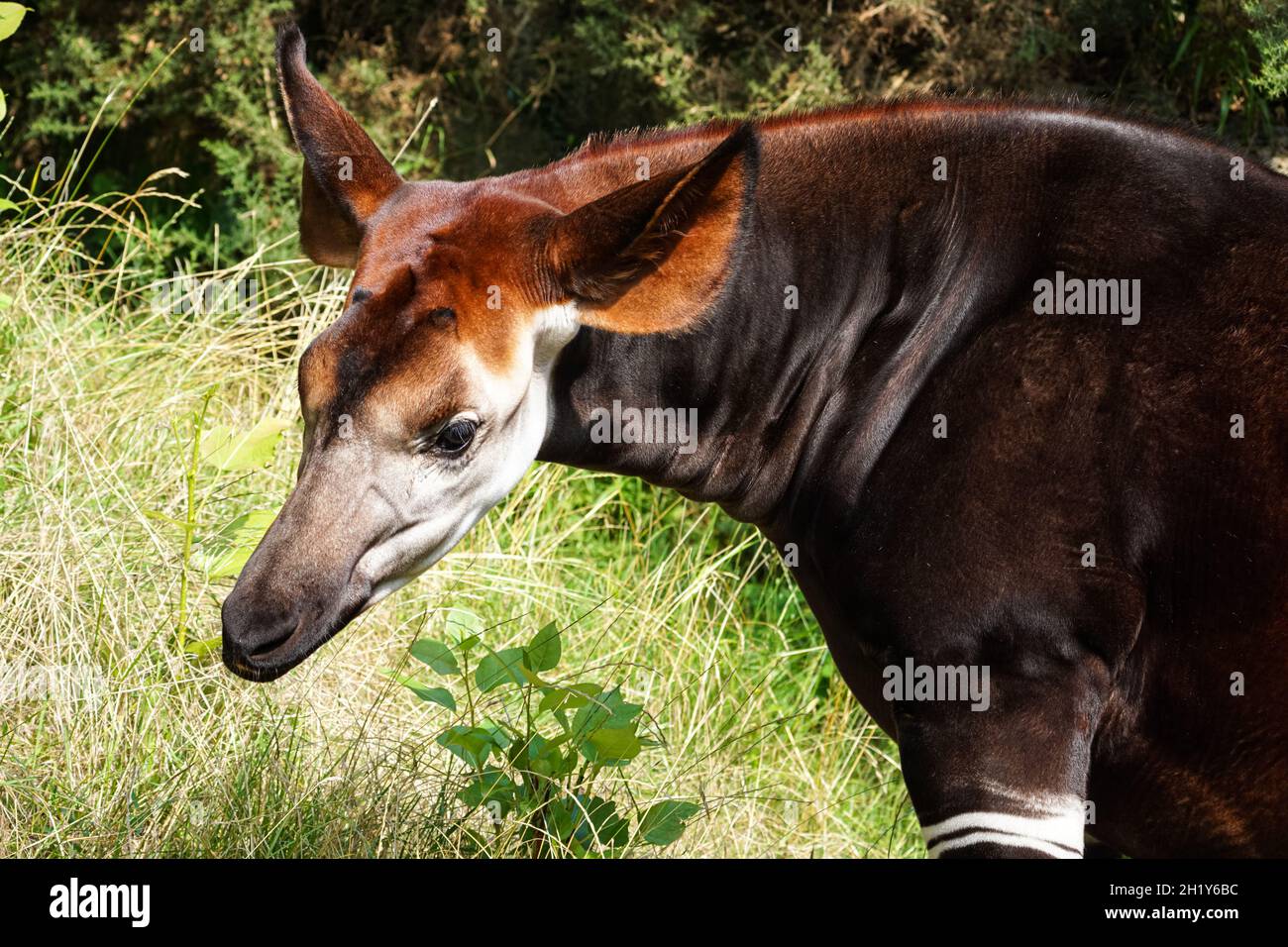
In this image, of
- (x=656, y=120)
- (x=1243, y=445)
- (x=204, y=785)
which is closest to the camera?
(x=1243, y=445)

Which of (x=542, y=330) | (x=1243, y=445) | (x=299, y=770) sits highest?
(x=542, y=330)

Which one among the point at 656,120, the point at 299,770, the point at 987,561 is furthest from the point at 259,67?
the point at 987,561

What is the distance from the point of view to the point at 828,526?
9.47ft

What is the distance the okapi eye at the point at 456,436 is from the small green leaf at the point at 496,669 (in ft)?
2.35

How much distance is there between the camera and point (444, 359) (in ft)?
8.64

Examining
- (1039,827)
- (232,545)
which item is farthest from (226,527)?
(1039,827)

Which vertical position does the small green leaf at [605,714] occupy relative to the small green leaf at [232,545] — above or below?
below

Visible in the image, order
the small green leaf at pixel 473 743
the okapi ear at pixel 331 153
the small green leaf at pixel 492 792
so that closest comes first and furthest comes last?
the okapi ear at pixel 331 153 < the small green leaf at pixel 473 743 < the small green leaf at pixel 492 792

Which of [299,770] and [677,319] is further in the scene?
[299,770]

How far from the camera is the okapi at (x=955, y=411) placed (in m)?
2.61

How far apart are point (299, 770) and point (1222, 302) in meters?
2.37

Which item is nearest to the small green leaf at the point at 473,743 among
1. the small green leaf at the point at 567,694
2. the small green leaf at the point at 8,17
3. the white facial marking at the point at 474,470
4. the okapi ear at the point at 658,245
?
the small green leaf at the point at 567,694

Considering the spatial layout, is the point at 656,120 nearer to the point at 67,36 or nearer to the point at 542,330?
the point at 67,36

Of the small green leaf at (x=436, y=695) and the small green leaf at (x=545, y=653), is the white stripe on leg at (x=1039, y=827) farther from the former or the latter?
the small green leaf at (x=436, y=695)
